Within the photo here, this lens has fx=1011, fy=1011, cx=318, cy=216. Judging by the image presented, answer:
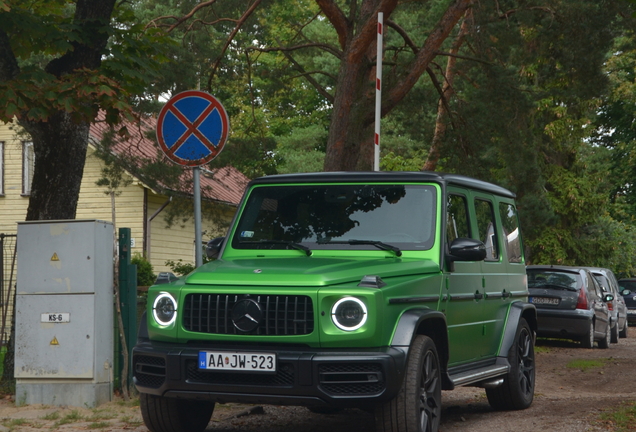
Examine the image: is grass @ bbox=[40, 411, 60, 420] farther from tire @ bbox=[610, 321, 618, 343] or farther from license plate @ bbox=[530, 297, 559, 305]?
tire @ bbox=[610, 321, 618, 343]

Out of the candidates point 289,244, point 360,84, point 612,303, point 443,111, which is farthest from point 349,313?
point 612,303

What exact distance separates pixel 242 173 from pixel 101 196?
935cm

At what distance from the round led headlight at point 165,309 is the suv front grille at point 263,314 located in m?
0.11

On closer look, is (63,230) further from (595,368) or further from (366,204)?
(595,368)

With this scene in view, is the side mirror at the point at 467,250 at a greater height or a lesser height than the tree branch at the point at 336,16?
lesser

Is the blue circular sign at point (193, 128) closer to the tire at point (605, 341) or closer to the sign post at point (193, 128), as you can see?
the sign post at point (193, 128)

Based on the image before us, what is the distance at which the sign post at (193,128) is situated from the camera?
9094 mm

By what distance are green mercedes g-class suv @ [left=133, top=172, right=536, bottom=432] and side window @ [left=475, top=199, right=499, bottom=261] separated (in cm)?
4

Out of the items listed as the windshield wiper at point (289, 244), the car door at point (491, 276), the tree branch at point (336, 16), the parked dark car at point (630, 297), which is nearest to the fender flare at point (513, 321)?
the car door at point (491, 276)

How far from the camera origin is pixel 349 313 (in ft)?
21.4

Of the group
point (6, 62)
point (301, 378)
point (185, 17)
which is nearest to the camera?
point (301, 378)

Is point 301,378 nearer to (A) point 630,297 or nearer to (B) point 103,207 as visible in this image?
(B) point 103,207

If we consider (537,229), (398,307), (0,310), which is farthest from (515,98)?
(398,307)

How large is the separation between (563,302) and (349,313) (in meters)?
14.5
